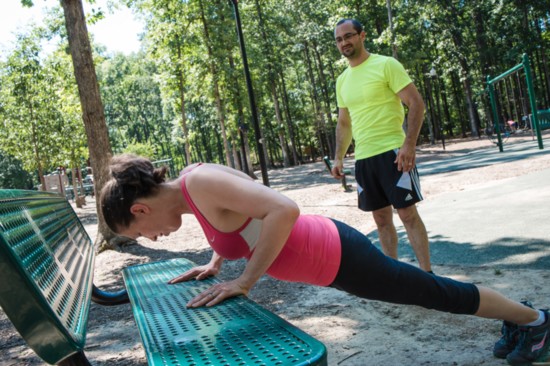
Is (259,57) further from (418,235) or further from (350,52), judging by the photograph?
(418,235)

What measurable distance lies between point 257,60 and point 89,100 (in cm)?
2127

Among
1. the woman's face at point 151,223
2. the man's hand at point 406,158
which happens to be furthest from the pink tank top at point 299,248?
the man's hand at point 406,158

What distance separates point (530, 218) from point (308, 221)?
436cm

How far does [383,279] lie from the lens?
210 cm

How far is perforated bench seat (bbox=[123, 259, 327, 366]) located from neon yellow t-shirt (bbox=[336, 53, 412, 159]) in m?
2.03

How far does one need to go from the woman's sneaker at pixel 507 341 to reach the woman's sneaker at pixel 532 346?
0.05m

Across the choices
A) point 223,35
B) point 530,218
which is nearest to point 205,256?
point 530,218

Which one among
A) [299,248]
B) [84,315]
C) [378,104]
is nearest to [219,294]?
[299,248]

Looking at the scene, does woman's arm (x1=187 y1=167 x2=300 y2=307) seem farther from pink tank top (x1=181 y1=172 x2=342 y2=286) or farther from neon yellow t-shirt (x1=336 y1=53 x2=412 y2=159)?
neon yellow t-shirt (x1=336 y1=53 x2=412 y2=159)

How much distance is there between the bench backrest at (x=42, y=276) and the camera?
125cm

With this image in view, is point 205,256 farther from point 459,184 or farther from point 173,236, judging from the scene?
point 459,184

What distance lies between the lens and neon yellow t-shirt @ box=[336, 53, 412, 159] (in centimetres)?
371

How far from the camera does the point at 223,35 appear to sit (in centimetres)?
2342

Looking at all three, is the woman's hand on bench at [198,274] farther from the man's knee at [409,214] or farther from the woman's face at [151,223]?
the man's knee at [409,214]
